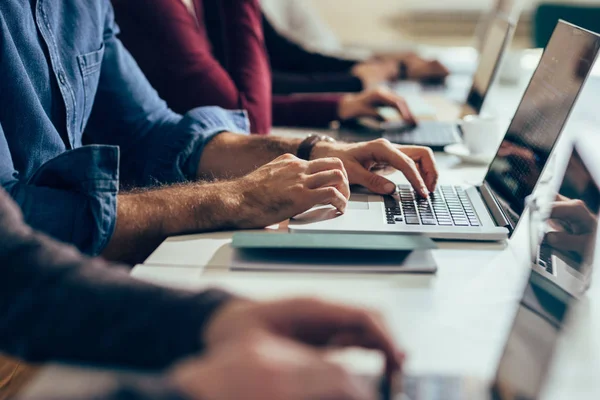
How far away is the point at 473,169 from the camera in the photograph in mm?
1409

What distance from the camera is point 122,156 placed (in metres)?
1.47

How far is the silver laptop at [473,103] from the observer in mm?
1624

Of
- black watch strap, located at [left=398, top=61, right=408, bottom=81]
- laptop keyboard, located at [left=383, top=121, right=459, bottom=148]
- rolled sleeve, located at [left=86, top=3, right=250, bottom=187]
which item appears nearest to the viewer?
rolled sleeve, located at [left=86, top=3, right=250, bottom=187]

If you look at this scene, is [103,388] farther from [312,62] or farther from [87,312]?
[312,62]

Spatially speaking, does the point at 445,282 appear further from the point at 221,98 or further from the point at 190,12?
the point at 190,12

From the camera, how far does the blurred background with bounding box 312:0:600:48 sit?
4270 millimetres

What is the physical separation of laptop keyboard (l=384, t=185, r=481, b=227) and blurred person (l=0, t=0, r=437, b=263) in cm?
3

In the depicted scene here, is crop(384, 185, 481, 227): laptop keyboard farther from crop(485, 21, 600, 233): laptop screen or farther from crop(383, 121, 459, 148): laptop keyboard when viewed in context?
crop(383, 121, 459, 148): laptop keyboard

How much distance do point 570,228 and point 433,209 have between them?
0.80 feet

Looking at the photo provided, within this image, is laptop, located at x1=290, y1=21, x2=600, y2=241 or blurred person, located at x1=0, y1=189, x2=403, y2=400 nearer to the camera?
blurred person, located at x1=0, y1=189, x2=403, y2=400

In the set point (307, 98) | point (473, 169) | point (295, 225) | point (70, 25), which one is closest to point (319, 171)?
point (295, 225)

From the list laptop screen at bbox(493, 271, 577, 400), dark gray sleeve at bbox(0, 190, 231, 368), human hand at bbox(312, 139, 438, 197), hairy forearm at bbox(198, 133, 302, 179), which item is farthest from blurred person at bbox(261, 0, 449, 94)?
dark gray sleeve at bbox(0, 190, 231, 368)

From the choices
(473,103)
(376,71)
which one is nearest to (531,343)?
(473,103)

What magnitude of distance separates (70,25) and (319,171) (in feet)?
1.93
